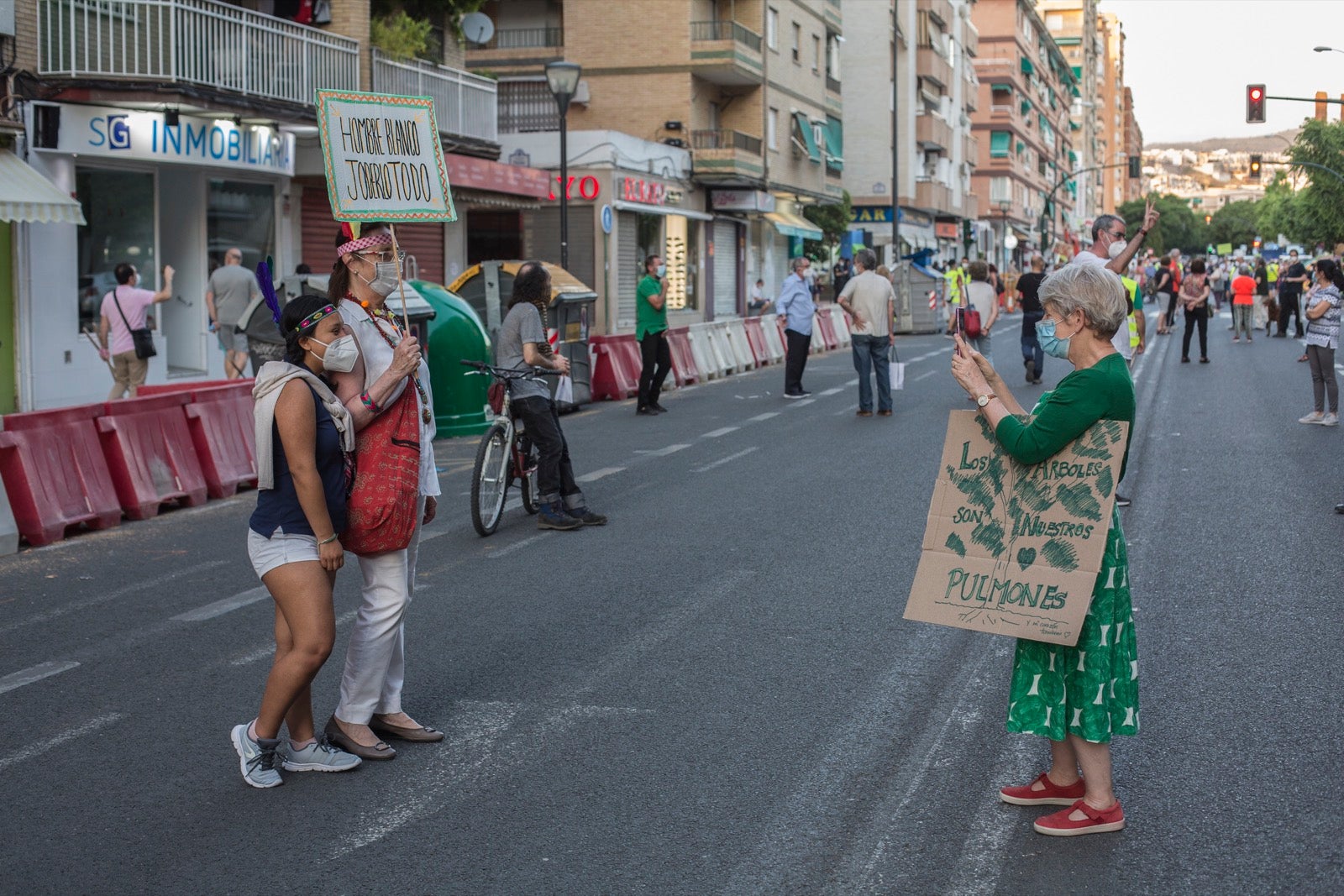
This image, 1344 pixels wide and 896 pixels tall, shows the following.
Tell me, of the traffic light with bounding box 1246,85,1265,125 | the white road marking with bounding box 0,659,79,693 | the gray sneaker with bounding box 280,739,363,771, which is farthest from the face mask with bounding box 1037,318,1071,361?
the traffic light with bounding box 1246,85,1265,125

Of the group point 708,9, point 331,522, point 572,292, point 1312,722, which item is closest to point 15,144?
point 572,292

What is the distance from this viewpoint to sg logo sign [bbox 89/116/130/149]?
20188 mm

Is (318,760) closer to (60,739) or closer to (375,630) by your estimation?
(375,630)

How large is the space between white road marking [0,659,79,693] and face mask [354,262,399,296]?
8.23ft

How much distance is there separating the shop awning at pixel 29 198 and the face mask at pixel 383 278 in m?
13.3

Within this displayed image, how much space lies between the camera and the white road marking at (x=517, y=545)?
31.2 ft

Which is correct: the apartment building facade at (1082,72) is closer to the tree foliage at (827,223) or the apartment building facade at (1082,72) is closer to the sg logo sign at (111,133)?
the tree foliage at (827,223)

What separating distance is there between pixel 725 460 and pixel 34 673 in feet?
25.5

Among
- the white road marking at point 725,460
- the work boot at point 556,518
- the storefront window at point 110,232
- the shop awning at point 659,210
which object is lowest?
the work boot at point 556,518

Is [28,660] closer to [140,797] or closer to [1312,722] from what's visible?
[140,797]

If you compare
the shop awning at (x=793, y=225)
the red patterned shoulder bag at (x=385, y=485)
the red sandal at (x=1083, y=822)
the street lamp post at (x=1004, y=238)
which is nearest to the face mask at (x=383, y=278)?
the red patterned shoulder bag at (x=385, y=485)

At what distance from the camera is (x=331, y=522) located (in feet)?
16.6

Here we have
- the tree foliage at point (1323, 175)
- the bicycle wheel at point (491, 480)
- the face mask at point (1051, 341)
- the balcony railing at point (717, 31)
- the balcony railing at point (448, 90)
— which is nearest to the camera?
the face mask at point (1051, 341)

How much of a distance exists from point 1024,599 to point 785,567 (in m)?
4.21
